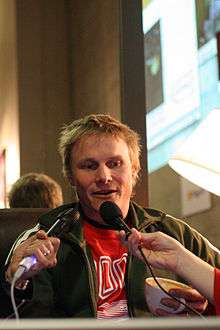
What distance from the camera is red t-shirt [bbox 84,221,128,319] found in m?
1.43

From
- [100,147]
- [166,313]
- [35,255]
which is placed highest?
[100,147]

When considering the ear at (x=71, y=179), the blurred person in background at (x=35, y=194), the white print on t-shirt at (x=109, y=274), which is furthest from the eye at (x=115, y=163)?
the blurred person in background at (x=35, y=194)

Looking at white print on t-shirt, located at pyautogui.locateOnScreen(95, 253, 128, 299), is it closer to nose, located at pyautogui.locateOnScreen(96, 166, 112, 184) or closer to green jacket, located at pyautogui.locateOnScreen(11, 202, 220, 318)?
green jacket, located at pyautogui.locateOnScreen(11, 202, 220, 318)

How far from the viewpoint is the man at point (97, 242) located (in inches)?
56.2

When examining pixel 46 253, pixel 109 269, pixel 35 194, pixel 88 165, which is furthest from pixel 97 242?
pixel 35 194

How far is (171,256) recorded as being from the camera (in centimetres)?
133

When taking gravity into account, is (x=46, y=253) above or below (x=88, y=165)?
below

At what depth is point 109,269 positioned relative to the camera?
1.48 metres

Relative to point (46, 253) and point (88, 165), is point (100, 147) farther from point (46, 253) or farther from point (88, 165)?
point (46, 253)

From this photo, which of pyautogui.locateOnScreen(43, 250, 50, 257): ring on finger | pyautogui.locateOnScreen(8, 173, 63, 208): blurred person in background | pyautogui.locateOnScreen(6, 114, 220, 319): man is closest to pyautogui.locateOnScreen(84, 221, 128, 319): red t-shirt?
pyautogui.locateOnScreen(6, 114, 220, 319): man

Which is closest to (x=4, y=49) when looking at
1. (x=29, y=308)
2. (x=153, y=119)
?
(x=153, y=119)

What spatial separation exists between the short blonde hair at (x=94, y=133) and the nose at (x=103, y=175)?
10 centimetres

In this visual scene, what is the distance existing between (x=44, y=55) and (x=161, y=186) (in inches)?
54.1

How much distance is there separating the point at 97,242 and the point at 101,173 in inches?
6.5
